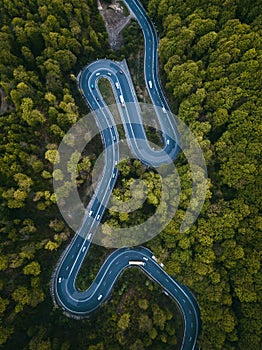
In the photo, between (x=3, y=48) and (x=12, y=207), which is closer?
(x=12, y=207)

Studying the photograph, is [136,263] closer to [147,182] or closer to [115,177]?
[147,182]

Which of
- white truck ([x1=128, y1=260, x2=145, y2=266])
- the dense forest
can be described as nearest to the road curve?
white truck ([x1=128, y1=260, x2=145, y2=266])

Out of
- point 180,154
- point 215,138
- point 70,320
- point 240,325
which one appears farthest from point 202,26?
point 70,320

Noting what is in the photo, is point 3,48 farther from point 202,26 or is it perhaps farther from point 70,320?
point 70,320

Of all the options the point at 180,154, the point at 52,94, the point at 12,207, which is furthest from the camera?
the point at 180,154

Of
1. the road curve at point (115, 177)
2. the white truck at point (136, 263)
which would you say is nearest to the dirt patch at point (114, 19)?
the road curve at point (115, 177)

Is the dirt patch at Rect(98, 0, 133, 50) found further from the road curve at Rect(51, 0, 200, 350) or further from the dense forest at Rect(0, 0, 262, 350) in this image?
the dense forest at Rect(0, 0, 262, 350)

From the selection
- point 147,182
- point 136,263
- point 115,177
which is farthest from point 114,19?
point 136,263
